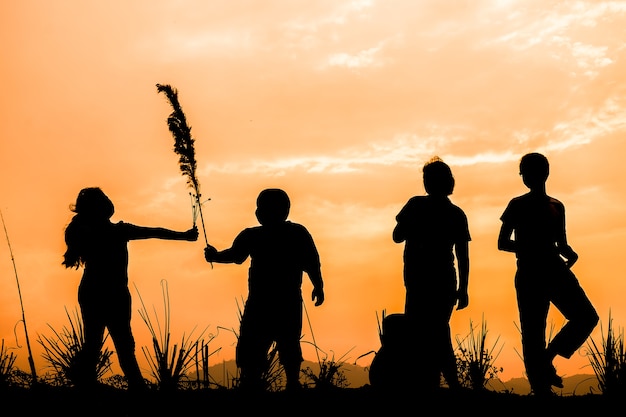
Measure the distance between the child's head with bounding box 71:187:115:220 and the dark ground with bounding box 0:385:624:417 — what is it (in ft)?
5.76

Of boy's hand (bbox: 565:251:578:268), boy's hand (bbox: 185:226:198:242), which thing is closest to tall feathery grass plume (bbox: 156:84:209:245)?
boy's hand (bbox: 185:226:198:242)

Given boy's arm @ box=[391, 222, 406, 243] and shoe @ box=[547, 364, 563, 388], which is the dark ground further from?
boy's arm @ box=[391, 222, 406, 243]

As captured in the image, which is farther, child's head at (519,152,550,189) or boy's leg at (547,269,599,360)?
child's head at (519,152,550,189)

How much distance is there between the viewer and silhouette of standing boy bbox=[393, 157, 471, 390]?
289 inches

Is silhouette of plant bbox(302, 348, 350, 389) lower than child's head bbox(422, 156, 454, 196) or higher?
lower

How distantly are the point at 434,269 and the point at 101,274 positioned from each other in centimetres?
331

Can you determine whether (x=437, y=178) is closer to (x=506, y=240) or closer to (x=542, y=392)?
(x=506, y=240)

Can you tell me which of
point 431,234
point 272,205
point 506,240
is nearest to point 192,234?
point 272,205

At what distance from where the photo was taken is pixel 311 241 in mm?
7734

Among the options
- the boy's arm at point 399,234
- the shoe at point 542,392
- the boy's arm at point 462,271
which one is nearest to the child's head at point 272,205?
the boy's arm at point 399,234

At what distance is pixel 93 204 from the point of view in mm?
7801

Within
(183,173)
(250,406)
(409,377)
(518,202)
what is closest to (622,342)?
(518,202)

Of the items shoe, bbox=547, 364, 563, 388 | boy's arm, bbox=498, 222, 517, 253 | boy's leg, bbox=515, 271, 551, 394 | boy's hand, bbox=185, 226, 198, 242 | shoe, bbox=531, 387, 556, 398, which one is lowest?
shoe, bbox=531, 387, 556, 398

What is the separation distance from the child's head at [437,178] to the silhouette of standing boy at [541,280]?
28.4 inches
